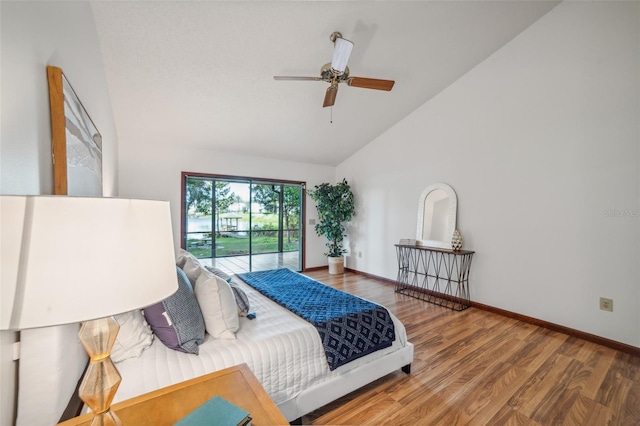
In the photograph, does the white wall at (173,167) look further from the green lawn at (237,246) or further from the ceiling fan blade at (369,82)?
the ceiling fan blade at (369,82)

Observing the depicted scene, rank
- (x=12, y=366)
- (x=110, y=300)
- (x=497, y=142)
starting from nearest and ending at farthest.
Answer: (x=110, y=300) → (x=12, y=366) → (x=497, y=142)

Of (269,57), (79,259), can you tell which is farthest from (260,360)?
(269,57)

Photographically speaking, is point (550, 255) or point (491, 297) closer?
point (550, 255)

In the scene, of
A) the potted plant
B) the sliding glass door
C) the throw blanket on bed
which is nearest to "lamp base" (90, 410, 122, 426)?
the throw blanket on bed

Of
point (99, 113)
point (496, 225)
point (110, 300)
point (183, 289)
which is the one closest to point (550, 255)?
point (496, 225)

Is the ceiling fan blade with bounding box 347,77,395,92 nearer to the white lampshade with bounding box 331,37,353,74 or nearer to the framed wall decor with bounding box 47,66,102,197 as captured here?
the white lampshade with bounding box 331,37,353,74

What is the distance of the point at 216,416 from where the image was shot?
830 mm

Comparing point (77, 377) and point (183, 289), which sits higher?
point (183, 289)

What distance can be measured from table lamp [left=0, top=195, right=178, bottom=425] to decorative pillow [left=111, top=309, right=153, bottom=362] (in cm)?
81

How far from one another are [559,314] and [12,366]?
4221 millimetres

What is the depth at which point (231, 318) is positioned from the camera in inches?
65.0

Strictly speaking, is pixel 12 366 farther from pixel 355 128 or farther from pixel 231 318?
pixel 355 128

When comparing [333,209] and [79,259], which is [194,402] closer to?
[79,259]

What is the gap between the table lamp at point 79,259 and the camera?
18.7 inches
